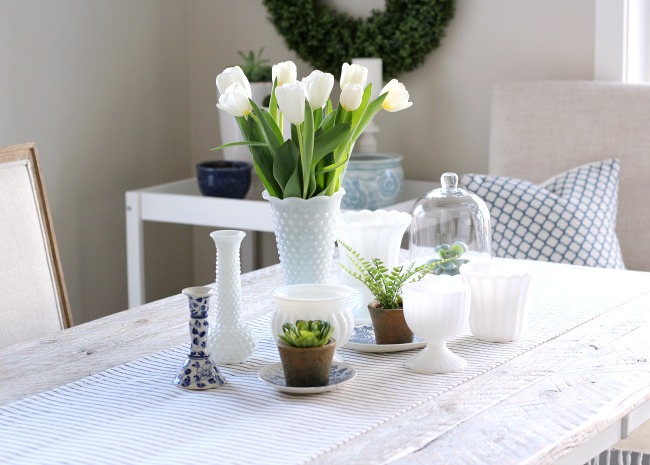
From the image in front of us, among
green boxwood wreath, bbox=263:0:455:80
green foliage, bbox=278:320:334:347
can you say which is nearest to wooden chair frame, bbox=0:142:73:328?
green foliage, bbox=278:320:334:347

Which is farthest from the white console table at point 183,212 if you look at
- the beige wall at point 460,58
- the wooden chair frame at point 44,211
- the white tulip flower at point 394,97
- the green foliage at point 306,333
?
the green foliage at point 306,333

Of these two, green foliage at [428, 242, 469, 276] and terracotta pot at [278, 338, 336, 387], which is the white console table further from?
terracotta pot at [278, 338, 336, 387]

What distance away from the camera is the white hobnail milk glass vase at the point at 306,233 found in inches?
56.0

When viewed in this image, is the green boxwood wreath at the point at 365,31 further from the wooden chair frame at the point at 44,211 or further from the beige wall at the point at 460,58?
the wooden chair frame at the point at 44,211

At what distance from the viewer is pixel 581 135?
264cm

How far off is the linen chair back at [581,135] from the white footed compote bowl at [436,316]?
1403mm

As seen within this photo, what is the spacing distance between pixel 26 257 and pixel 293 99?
679 mm

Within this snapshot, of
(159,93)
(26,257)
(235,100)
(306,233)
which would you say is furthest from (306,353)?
(159,93)

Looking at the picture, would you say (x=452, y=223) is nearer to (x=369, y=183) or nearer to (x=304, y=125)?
(x=304, y=125)

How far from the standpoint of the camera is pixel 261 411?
116 centimetres

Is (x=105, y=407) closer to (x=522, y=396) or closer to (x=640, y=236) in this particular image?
(x=522, y=396)

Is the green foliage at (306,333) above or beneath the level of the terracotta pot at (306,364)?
above

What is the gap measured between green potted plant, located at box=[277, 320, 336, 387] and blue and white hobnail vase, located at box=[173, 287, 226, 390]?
0.33ft

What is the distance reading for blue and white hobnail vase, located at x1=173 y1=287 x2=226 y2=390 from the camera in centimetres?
125
